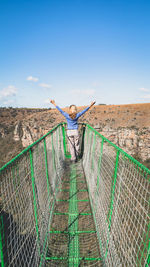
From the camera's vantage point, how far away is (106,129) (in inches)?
1032

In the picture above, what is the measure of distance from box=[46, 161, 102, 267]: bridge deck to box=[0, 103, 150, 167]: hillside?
58.9 ft

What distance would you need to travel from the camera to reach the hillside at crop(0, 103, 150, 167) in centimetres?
2383

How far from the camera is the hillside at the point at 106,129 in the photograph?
23828mm

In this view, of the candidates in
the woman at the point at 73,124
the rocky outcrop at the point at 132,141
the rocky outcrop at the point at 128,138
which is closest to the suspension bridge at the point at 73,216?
the woman at the point at 73,124

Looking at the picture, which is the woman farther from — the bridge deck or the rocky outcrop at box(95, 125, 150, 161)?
the rocky outcrop at box(95, 125, 150, 161)

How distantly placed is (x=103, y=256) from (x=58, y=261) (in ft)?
2.85

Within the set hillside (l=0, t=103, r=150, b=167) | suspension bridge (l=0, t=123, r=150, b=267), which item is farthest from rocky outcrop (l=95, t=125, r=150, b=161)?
suspension bridge (l=0, t=123, r=150, b=267)

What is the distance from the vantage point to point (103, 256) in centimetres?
285

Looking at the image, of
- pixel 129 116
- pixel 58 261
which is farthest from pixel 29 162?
pixel 129 116

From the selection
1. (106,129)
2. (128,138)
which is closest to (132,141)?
(128,138)

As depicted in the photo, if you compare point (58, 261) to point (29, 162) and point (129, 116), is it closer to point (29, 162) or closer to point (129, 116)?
point (29, 162)

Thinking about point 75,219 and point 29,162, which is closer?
point 29,162

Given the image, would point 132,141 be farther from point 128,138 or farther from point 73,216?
point 73,216

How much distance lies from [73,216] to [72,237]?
64 cm
